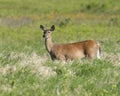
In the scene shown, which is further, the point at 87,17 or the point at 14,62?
the point at 87,17

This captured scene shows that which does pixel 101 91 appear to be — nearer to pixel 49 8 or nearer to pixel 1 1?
pixel 49 8

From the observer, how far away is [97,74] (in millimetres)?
10109

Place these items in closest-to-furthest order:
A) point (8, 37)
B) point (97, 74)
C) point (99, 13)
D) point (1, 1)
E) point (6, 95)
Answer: point (6, 95)
point (97, 74)
point (8, 37)
point (99, 13)
point (1, 1)

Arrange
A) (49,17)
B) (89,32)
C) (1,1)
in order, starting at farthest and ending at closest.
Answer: (1,1), (49,17), (89,32)

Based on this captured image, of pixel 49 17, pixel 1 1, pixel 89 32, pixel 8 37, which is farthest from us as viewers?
pixel 1 1

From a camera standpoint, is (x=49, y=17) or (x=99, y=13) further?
(x=99, y=13)

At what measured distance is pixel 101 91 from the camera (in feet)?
28.4

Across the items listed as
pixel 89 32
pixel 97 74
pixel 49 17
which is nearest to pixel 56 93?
pixel 97 74

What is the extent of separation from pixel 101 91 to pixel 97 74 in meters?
1.46

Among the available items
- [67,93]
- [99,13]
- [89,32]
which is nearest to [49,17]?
[99,13]

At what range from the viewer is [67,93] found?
27.4 feet

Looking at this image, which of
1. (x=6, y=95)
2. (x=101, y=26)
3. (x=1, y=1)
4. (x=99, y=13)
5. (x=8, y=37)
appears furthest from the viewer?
(x=1, y=1)

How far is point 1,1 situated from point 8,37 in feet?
75.4

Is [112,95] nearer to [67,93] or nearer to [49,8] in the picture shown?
[67,93]
